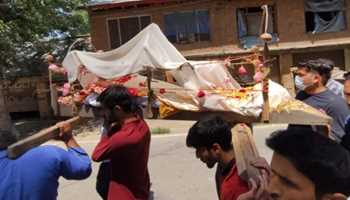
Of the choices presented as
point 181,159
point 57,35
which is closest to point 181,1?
point 57,35

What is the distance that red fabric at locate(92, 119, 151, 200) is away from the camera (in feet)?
14.9

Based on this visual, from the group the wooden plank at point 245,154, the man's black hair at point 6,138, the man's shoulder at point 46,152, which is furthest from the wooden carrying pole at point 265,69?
the man's black hair at point 6,138

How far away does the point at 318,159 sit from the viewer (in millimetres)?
1776

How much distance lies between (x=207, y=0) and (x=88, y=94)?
19.9 metres

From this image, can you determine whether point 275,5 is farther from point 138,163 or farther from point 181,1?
point 138,163

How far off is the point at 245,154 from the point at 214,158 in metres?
0.55

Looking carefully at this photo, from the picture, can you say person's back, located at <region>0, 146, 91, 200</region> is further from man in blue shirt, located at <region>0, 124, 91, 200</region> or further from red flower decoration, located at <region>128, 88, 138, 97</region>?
red flower decoration, located at <region>128, 88, 138, 97</region>

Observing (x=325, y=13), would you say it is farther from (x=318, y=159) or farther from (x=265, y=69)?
(x=318, y=159)

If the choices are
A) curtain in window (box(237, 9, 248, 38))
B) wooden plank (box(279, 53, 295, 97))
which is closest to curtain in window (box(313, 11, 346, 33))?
wooden plank (box(279, 53, 295, 97))

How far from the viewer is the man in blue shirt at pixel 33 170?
3.68 meters

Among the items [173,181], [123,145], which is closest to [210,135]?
[123,145]

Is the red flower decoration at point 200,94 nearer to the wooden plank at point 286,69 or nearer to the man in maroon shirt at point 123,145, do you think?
the man in maroon shirt at point 123,145

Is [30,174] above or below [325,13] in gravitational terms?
below

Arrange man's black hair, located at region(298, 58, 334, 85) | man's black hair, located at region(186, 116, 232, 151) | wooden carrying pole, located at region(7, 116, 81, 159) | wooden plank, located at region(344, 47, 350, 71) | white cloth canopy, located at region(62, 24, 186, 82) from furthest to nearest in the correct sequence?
1. wooden plank, located at region(344, 47, 350, 71)
2. white cloth canopy, located at region(62, 24, 186, 82)
3. man's black hair, located at region(298, 58, 334, 85)
4. man's black hair, located at region(186, 116, 232, 151)
5. wooden carrying pole, located at region(7, 116, 81, 159)
